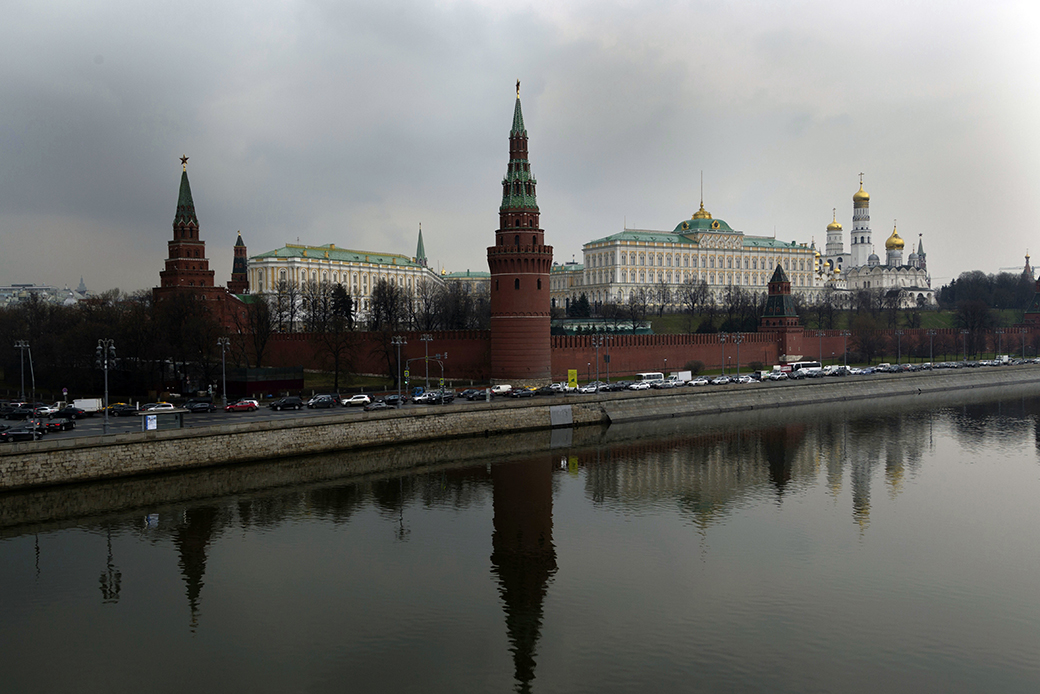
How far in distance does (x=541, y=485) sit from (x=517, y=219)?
1112 inches

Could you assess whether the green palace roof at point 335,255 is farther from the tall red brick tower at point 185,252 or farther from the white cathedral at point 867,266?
the white cathedral at point 867,266

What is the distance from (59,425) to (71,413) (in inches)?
214

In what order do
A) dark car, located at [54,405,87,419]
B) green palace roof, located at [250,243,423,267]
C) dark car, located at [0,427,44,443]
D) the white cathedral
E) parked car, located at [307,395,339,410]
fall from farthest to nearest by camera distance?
the white cathedral → green palace roof, located at [250,243,423,267] → parked car, located at [307,395,339,410] → dark car, located at [54,405,87,419] → dark car, located at [0,427,44,443]

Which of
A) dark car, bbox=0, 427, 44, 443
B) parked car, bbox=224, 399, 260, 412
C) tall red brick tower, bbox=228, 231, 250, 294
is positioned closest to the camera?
dark car, bbox=0, 427, 44, 443

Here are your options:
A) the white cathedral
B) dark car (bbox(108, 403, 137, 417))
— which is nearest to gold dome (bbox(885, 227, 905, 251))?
the white cathedral

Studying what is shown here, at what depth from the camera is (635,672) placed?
1653 cm

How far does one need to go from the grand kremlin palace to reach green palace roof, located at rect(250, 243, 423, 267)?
2668 cm

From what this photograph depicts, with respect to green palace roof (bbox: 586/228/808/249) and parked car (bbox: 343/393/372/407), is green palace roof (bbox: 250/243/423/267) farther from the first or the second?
parked car (bbox: 343/393/372/407)

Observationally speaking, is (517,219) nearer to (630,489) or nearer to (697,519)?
(630,489)

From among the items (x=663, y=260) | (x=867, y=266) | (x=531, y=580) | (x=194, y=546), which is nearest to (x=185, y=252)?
(x=194, y=546)

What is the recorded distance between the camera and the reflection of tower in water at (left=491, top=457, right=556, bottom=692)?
59.4ft

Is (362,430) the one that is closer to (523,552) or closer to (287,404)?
(287,404)

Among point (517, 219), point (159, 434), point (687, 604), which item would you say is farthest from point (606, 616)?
point (517, 219)

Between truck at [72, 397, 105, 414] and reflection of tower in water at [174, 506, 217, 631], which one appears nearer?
reflection of tower in water at [174, 506, 217, 631]
